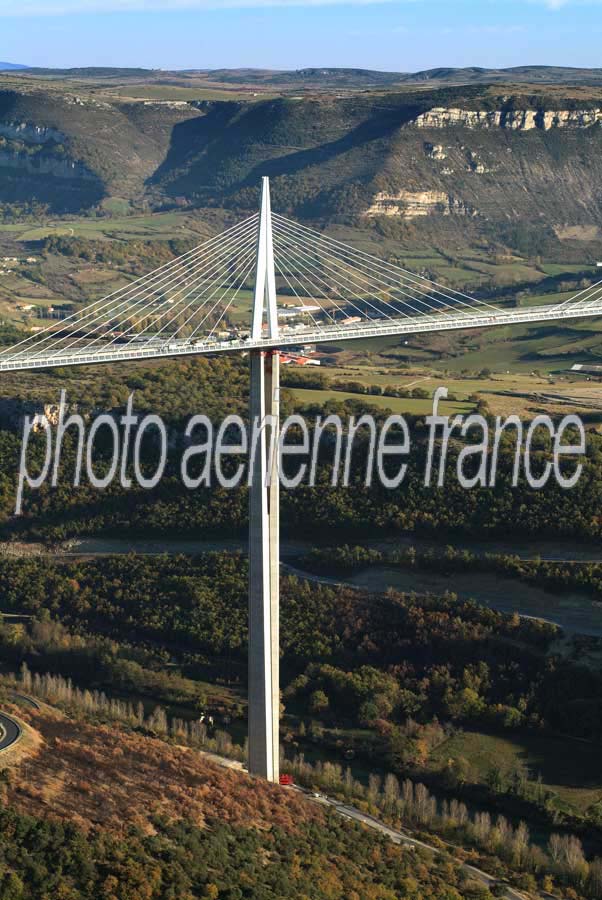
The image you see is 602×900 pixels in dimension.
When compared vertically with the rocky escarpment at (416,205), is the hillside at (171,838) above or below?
below

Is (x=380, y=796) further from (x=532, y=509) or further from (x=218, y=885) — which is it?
(x=532, y=509)

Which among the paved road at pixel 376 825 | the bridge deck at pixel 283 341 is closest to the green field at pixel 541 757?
the paved road at pixel 376 825

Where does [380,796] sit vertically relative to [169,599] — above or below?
below

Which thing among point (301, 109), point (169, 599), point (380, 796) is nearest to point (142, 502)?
point (169, 599)

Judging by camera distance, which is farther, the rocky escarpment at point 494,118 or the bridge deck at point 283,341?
the rocky escarpment at point 494,118

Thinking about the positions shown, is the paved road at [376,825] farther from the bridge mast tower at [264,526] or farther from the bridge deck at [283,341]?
the bridge deck at [283,341]

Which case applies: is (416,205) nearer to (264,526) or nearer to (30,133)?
(30,133)
